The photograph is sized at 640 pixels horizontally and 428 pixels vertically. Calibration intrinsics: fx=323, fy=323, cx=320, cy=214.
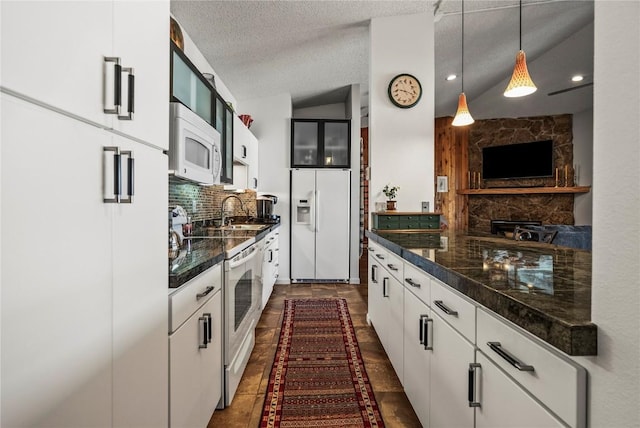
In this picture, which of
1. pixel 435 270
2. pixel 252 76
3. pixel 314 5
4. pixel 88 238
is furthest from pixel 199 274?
pixel 252 76

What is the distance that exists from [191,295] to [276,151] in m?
3.74

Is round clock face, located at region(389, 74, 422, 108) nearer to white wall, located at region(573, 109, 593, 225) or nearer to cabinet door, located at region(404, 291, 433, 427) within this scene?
cabinet door, located at region(404, 291, 433, 427)

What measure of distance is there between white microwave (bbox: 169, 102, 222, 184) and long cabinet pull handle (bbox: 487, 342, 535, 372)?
1669 millimetres

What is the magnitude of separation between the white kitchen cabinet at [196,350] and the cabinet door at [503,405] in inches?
39.5

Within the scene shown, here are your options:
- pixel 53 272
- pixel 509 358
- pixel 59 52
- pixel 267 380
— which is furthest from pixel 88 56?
pixel 267 380

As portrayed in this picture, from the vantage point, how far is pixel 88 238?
28.9 inches

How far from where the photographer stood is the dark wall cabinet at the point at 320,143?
481cm

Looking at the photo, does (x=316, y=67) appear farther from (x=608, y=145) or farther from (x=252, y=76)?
(x=608, y=145)

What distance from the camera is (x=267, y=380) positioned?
2.07 meters

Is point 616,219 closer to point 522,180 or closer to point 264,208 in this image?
point 264,208

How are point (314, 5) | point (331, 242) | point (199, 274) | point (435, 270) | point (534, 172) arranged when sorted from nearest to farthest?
1. point (435, 270)
2. point (199, 274)
3. point (314, 5)
4. point (331, 242)
5. point (534, 172)

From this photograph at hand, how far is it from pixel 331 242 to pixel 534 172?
5301mm

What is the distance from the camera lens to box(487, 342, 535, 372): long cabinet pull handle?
716 millimetres

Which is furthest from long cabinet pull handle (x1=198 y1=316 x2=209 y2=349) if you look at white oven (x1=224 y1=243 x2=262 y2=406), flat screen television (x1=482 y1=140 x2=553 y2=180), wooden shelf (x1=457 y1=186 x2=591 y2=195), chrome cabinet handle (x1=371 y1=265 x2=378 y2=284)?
flat screen television (x1=482 y1=140 x2=553 y2=180)
